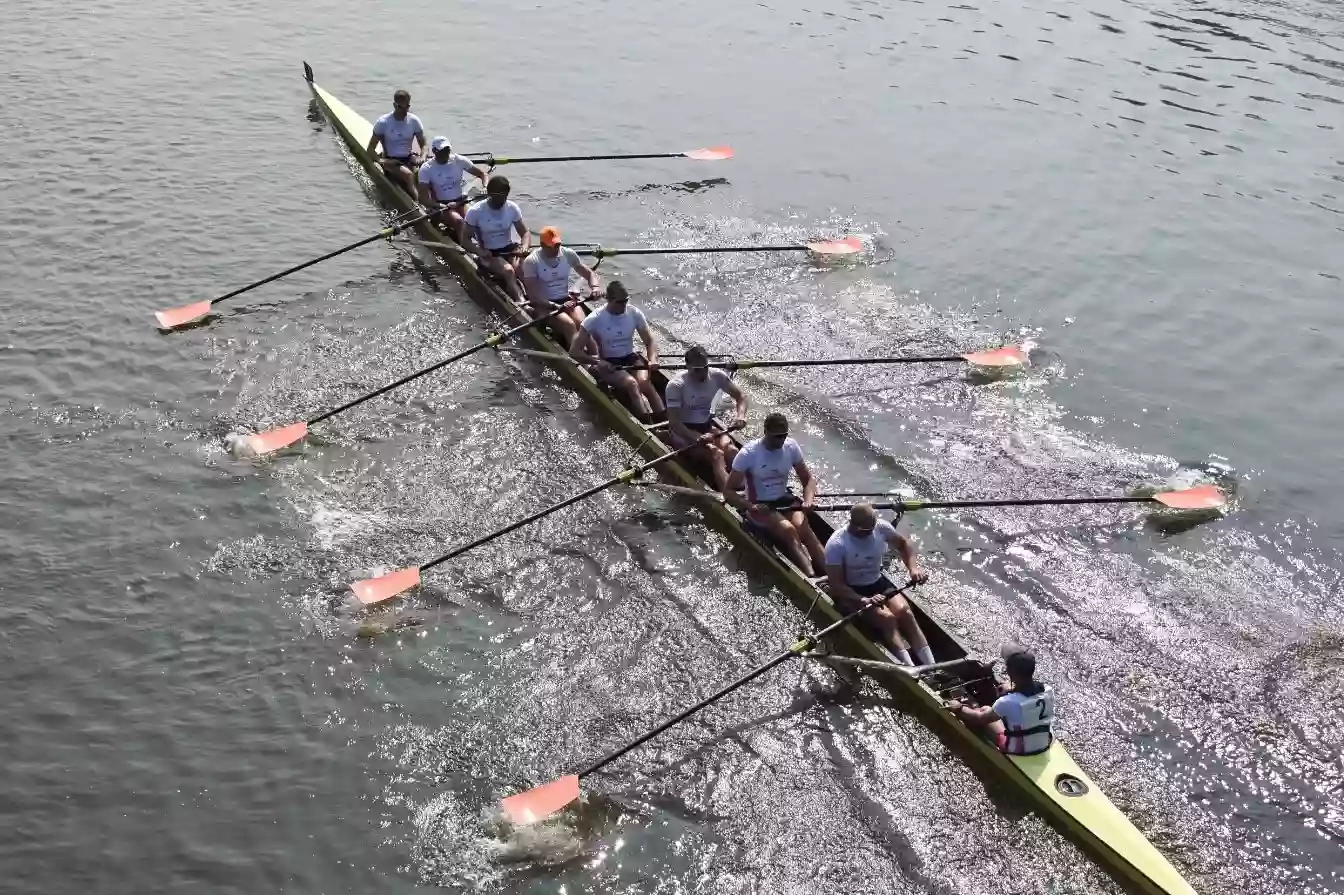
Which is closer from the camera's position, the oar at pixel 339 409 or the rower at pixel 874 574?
the rower at pixel 874 574

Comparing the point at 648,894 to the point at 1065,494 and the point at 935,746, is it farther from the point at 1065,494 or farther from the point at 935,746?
the point at 1065,494

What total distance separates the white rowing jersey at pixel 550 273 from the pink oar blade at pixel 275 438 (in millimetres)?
4999

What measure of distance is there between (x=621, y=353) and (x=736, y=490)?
401 cm

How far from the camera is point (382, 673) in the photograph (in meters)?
14.0

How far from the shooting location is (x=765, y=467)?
1566 centimetres

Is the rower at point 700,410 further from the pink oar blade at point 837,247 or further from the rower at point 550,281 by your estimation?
the pink oar blade at point 837,247

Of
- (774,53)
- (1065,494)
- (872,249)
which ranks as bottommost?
(1065,494)

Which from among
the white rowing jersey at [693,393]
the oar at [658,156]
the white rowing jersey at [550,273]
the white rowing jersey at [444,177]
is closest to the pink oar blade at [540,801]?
the white rowing jersey at [693,393]

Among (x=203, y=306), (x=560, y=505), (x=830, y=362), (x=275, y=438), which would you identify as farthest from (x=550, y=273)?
(x=203, y=306)

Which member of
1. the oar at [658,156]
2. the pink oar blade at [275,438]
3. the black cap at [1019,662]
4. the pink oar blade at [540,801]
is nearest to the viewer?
the pink oar blade at [540,801]

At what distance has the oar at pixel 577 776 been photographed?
12117 mm

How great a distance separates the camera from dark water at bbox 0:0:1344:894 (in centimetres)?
1237

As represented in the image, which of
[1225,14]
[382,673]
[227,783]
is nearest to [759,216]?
[382,673]

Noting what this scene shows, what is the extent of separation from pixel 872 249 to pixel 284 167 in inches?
546
